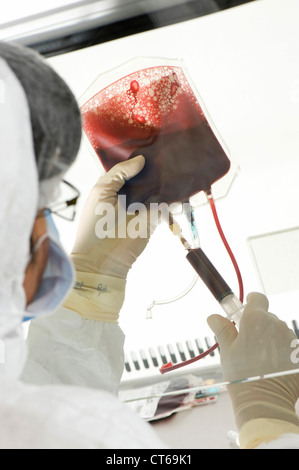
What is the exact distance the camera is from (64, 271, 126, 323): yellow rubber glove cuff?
972 millimetres

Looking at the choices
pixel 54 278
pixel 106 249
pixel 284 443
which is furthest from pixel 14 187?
pixel 284 443

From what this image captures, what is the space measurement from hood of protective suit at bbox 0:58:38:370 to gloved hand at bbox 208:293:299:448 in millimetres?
449

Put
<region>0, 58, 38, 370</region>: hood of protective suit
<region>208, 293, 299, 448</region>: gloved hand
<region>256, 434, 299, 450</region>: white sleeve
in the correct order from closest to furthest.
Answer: <region>0, 58, 38, 370</region>: hood of protective suit
<region>256, 434, 299, 450</region>: white sleeve
<region>208, 293, 299, 448</region>: gloved hand

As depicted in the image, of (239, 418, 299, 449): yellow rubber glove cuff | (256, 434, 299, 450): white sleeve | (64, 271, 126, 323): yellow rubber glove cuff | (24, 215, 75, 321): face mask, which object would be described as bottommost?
(239, 418, 299, 449): yellow rubber glove cuff

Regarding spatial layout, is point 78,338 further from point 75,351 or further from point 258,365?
point 258,365

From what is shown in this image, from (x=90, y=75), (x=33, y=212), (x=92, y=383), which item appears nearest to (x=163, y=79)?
(x=90, y=75)

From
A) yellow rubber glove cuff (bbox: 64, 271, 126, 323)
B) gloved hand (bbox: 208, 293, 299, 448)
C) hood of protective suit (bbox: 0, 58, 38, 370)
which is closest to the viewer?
hood of protective suit (bbox: 0, 58, 38, 370)

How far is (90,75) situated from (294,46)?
42 cm

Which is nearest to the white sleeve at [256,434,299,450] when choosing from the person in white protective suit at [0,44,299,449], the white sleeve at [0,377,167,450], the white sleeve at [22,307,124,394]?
the person in white protective suit at [0,44,299,449]

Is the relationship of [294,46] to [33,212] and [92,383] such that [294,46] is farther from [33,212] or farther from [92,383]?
[92,383]

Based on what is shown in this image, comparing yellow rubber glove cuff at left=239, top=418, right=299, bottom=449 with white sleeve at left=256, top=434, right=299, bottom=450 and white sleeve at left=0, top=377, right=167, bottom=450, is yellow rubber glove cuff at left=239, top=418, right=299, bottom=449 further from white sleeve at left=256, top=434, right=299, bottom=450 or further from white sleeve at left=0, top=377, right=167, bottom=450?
white sleeve at left=0, top=377, right=167, bottom=450
